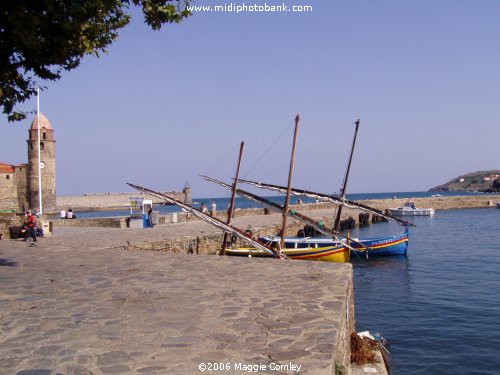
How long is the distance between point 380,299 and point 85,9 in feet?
47.7

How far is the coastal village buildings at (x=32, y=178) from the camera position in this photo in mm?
68438

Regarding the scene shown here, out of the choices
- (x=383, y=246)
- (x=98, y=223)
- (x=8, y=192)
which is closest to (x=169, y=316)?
(x=383, y=246)

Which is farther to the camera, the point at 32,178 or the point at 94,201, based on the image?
the point at 94,201

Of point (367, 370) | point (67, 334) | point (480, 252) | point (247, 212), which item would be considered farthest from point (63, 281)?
point (247, 212)

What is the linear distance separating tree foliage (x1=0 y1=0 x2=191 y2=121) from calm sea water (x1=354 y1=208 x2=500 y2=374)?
942cm

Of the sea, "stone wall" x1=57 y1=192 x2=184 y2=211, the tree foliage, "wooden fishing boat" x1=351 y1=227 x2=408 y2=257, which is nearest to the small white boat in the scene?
the sea

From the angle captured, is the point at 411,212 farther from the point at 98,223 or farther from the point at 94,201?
the point at 94,201

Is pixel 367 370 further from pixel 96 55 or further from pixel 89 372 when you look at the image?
pixel 96 55

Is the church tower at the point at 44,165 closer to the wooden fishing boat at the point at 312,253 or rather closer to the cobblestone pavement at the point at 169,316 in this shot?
the wooden fishing boat at the point at 312,253

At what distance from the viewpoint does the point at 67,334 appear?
6.12m

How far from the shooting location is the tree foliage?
330 inches

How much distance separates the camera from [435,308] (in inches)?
640

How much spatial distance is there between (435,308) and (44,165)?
2517 inches

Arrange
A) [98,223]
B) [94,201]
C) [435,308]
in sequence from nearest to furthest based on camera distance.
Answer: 1. [435,308]
2. [98,223]
3. [94,201]
